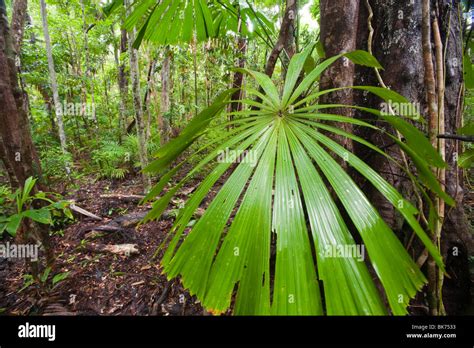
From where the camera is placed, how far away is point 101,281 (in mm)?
2178

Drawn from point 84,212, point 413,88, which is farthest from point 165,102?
point 413,88

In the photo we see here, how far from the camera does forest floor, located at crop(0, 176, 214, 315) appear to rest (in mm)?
1887

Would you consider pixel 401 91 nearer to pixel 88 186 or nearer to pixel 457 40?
pixel 457 40

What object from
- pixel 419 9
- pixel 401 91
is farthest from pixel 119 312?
pixel 419 9

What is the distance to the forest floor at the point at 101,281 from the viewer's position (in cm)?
189
